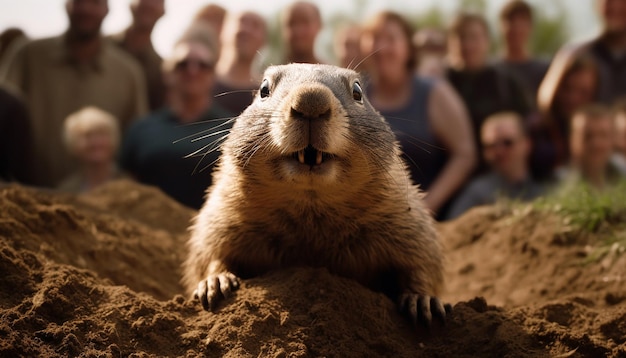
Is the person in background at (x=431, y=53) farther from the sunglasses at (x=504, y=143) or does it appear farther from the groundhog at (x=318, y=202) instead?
the groundhog at (x=318, y=202)

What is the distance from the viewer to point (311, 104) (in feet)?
13.1

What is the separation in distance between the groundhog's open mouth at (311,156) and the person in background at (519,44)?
6.23 metres

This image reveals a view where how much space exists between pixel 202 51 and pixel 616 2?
5307mm

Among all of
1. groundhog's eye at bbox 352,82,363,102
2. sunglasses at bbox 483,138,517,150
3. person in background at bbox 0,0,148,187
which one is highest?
groundhog's eye at bbox 352,82,363,102

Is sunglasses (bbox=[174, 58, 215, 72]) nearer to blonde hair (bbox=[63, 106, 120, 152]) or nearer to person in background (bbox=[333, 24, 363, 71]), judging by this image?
blonde hair (bbox=[63, 106, 120, 152])

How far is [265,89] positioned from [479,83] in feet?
16.9

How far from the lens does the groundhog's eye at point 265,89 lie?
502cm

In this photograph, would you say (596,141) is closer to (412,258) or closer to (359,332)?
(412,258)

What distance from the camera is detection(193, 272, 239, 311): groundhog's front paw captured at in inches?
169

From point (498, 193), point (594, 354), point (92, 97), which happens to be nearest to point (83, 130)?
point (92, 97)

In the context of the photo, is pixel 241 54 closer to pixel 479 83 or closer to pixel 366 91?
pixel 366 91

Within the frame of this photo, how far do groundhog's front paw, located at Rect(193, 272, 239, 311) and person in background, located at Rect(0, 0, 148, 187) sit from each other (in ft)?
18.9

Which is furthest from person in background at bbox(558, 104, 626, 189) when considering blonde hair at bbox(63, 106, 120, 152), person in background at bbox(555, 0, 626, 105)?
blonde hair at bbox(63, 106, 120, 152)

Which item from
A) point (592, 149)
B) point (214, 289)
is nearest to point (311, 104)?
point (214, 289)
